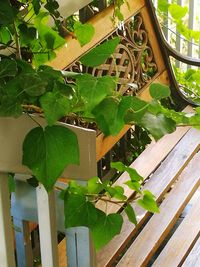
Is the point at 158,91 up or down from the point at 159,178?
up

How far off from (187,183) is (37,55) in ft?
3.99

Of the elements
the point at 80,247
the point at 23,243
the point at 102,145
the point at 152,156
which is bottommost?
the point at 152,156

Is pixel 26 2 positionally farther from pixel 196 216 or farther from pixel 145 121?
pixel 196 216

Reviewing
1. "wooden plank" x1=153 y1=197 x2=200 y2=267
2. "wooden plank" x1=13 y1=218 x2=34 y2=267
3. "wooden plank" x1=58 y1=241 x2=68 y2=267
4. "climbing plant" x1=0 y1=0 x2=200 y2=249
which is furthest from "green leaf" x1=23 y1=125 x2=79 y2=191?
"wooden plank" x1=153 y1=197 x2=200 y2=267

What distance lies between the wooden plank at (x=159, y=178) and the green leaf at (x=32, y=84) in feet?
3.29

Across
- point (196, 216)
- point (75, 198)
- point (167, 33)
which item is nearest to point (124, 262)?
point (196, 216)

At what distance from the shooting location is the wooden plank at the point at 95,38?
1.71 m

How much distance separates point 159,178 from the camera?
2.04 m

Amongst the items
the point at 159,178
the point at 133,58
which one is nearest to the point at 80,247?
the point at 159,178

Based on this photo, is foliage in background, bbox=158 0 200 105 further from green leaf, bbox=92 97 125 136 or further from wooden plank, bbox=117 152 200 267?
green leaf, bbox=92 97 125 136

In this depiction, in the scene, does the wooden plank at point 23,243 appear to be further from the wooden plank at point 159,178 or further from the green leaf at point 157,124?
the green leaf at point 157,124

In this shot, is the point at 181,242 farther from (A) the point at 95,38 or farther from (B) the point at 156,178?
(A) the point at 95,38

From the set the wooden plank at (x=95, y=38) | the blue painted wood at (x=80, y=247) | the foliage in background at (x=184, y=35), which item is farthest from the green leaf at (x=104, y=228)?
the foliage in background at (x=184, y=35)

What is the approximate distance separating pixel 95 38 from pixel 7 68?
1247 mm
